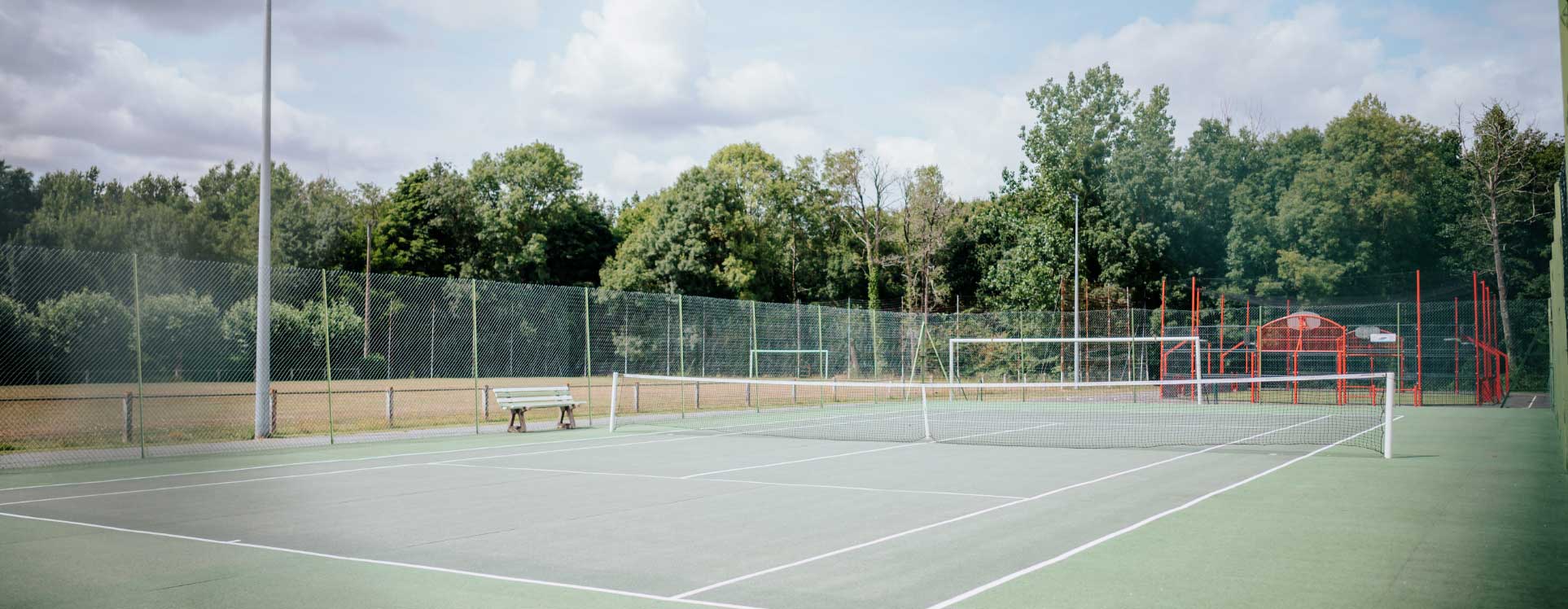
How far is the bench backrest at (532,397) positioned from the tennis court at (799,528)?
3.77 metres

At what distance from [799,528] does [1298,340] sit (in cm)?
2618

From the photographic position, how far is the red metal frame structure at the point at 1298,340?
93.7ft

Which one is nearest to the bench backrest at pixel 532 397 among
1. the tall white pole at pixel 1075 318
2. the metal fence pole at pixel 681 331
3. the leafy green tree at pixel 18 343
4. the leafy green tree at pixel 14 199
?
the metal fence pole at pixel 681 331

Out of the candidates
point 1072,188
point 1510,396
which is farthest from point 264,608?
point 1072,188

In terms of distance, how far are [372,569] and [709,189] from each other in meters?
45.3

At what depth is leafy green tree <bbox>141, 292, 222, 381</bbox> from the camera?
12.8 m

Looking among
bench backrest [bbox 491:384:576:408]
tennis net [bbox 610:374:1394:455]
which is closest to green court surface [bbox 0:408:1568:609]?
tennis net [bbox 610:374:1394:455]

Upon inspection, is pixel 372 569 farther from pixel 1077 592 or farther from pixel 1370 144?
pixel 1370 144

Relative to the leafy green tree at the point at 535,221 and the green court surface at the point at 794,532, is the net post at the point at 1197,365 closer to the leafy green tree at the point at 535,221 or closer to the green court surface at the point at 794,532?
the green court surface at the point at 794,532

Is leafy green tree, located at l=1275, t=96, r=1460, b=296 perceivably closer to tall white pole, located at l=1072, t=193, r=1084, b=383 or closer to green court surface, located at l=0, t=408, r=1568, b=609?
tall white pole, located at l=1072, t=193, r=1084, b=383

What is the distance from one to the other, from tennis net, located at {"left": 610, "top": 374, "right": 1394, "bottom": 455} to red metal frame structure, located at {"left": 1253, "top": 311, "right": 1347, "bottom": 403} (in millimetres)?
592

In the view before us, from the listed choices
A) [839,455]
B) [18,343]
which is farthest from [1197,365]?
[18,343]

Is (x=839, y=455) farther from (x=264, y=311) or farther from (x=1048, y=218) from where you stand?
(x=1048, y=218)

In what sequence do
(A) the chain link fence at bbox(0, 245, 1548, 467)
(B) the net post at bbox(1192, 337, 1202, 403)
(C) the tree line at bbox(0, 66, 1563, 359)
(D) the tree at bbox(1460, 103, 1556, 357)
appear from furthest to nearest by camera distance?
(C) the tree line at bbox(0, 66, 1563, 359) → (D) the tree at bbox(1460, 103, 1556, 357) → (B) the net post at bbox(1192, 337, 1202, 403) → (A) the chain link fence at bbox(0, 245, 1548, 467)
